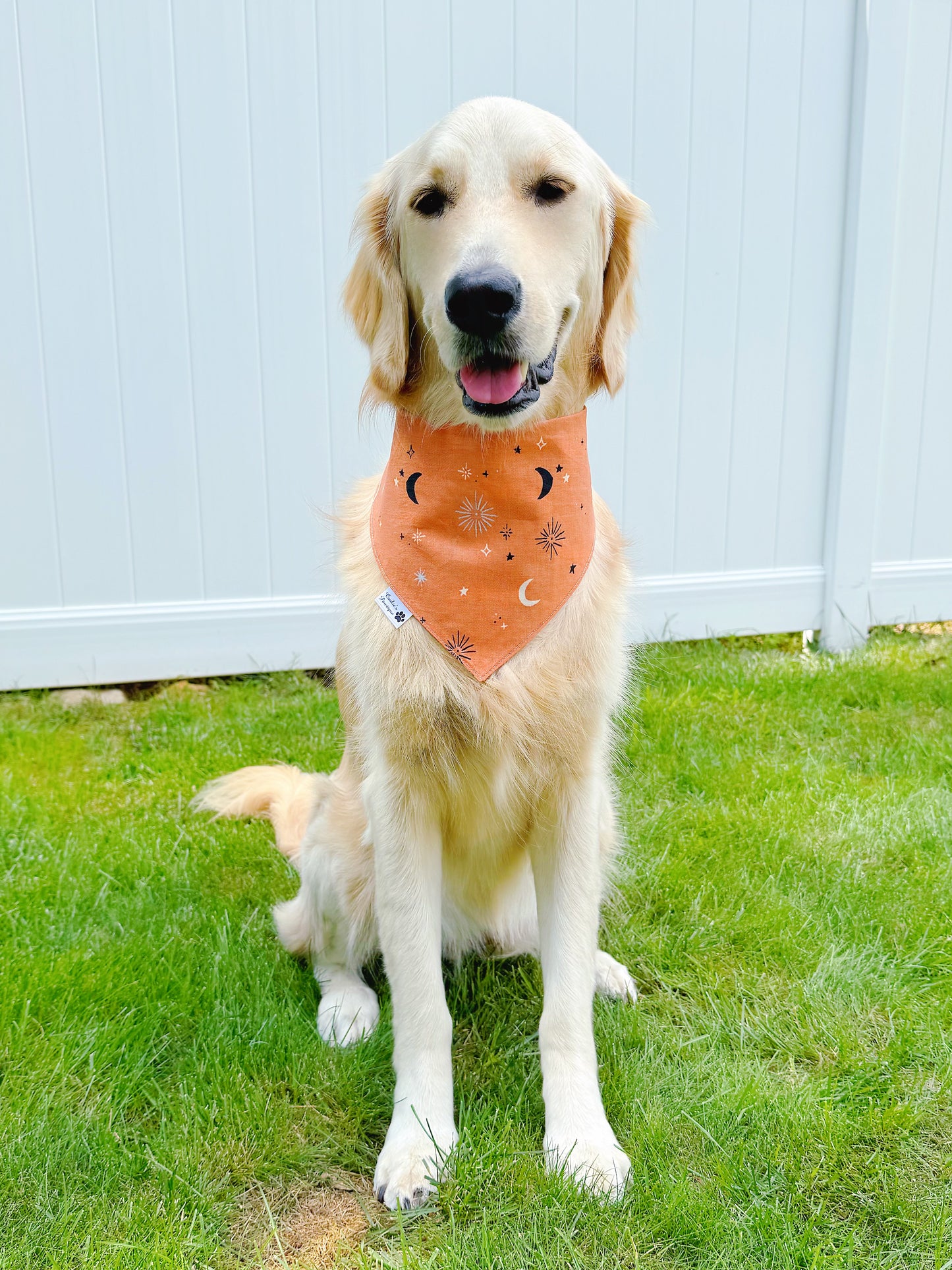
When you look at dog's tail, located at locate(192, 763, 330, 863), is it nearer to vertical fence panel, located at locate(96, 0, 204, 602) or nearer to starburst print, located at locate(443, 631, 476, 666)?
starburst print, located at locate(443, 631, 476, 666)

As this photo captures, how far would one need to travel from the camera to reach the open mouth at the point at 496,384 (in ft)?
5.03

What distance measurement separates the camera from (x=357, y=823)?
188cm

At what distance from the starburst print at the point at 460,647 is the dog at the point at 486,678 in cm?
1

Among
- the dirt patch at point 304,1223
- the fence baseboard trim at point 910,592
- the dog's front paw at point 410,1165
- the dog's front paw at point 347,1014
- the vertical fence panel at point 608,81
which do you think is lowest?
the fence baseboard trim at point 910,592

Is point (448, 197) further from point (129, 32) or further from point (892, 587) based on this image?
point (892, 587)

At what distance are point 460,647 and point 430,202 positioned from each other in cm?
74

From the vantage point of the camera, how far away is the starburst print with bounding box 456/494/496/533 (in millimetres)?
1659

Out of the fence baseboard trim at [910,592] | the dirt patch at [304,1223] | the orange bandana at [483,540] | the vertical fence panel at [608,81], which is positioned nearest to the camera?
the dirt patch at [304,1223]

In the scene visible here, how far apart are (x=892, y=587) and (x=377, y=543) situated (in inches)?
124

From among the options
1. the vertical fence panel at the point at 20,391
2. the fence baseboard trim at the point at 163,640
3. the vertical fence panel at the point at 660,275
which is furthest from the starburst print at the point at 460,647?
the vertical fence panel at the point at 20,391

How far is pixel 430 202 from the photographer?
1.60m

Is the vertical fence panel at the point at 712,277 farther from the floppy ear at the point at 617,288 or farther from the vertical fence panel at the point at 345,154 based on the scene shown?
the floppy ear at the point at 617,288

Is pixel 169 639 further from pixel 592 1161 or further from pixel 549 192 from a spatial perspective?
pixel 592 1161

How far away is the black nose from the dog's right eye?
0.71ft
